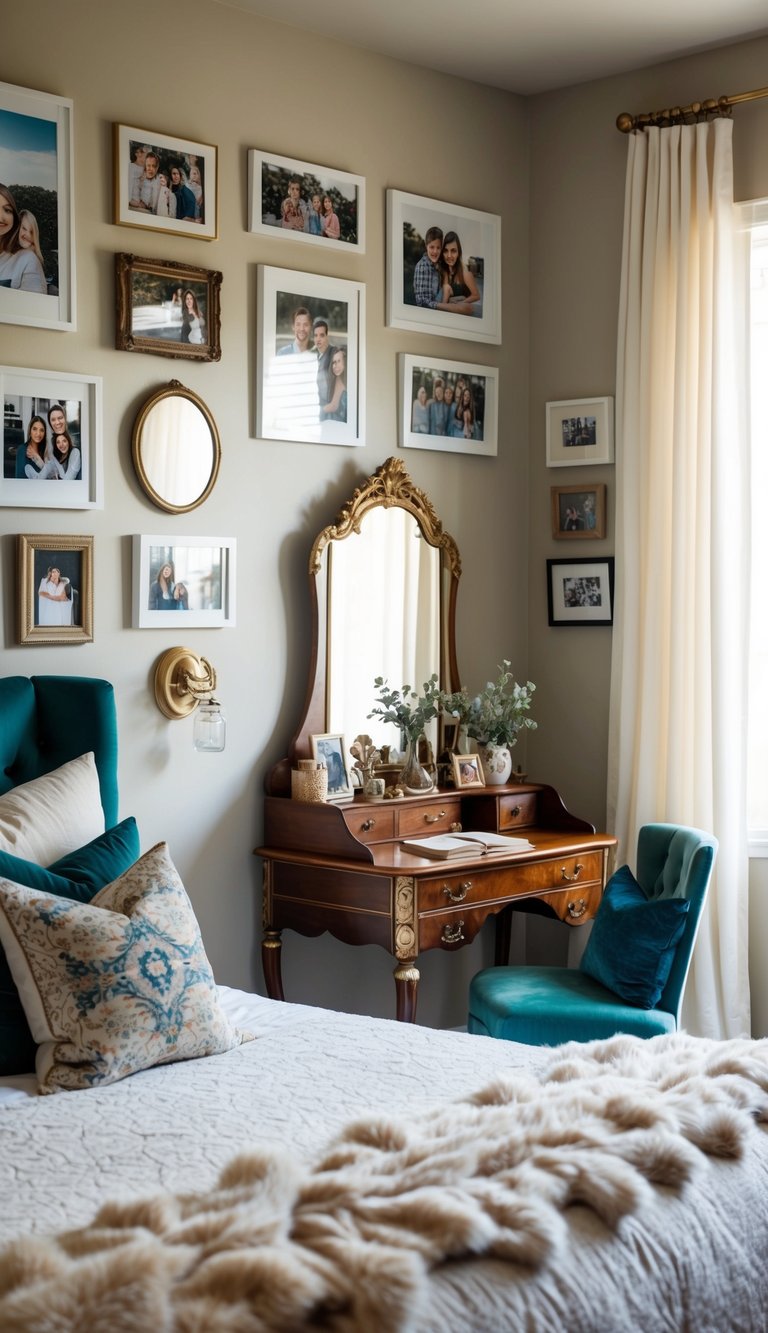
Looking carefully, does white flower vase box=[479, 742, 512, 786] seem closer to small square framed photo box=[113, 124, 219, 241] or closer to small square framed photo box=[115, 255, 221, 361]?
small square framed photo box=[115, 255, 221, 361]

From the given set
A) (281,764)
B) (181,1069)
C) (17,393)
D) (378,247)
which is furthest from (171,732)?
(378,247)

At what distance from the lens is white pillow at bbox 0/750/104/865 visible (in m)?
2.76

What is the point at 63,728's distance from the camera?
3.23 m

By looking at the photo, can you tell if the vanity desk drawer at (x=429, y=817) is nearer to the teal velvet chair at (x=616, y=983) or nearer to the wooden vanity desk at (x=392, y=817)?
the wooden vanity desk at (x=392, y=817)

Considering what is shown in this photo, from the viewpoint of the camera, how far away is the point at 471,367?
14.5 feet

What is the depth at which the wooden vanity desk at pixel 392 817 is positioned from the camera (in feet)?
11.7

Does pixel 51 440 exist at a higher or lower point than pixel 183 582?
higher

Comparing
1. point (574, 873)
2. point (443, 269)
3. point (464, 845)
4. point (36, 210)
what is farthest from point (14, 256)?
point (574, 873)

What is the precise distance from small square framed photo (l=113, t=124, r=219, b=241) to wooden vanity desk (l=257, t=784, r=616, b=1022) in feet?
5.09

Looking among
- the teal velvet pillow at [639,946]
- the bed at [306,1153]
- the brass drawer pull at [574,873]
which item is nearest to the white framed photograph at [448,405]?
the brass drawer pull at [574,873]

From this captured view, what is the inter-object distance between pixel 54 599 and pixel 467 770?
138cm

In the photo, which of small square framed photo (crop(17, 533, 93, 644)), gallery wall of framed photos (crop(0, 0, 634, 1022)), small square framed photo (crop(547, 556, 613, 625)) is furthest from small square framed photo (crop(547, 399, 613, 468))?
small square framed photo (crop(17, 533, 93, 644))

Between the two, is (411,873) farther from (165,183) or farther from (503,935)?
(165,183)

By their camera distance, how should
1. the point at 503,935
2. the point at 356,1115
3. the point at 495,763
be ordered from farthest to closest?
the point at 503,935 → the point at 495,763 → the point at 356,1115
